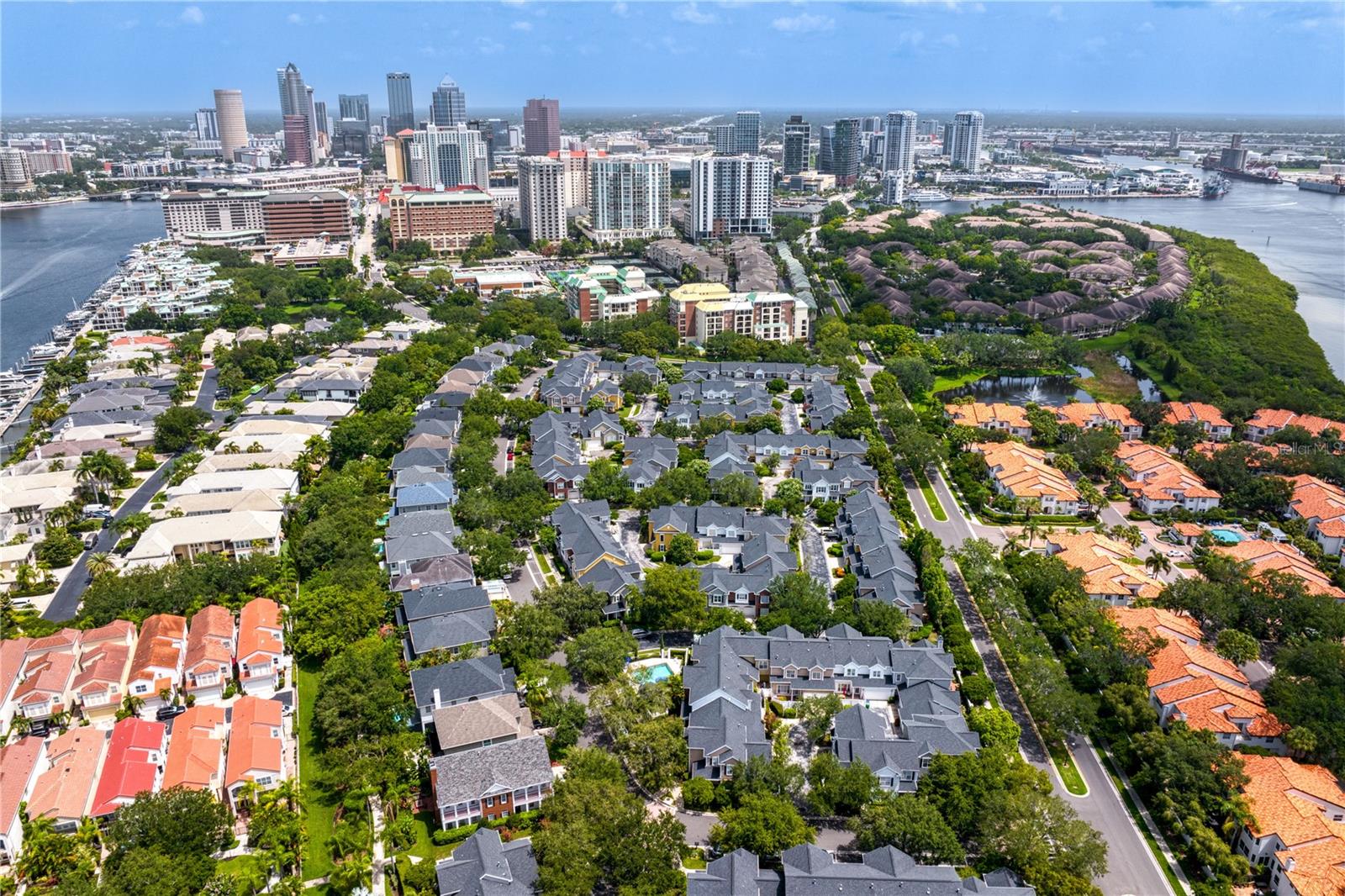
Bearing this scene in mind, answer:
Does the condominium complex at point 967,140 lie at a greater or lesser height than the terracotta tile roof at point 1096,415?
greater

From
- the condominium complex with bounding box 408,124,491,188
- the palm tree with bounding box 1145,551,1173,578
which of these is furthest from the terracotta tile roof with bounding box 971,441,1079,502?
the condominium complex with bounding box 408,124,491,188

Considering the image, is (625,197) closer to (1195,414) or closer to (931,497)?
(1195,414)

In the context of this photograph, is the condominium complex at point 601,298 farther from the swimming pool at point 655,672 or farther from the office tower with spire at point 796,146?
the office tower with spire at point 796,146

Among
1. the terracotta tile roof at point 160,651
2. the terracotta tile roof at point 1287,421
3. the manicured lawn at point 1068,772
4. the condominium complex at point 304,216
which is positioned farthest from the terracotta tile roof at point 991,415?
the condominium complex at point 304,216

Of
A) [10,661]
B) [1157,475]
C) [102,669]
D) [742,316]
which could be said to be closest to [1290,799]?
[1157,475]

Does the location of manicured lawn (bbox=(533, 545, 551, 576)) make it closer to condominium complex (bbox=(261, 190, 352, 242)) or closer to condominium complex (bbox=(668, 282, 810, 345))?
condominium complex (bbox=(668, 282, 810, 345))

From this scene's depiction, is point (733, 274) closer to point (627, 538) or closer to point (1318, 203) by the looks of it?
point (627, 538)

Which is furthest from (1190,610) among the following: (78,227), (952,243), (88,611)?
(78,227)
